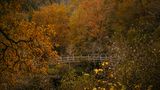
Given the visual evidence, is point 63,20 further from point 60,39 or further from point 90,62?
point 90,62

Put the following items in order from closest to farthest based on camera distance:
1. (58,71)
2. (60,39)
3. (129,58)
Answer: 1. (129,58)
2. (58,71)
3. (60,39)

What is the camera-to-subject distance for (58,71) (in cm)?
4769

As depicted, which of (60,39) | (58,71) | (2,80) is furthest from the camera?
(60,39)

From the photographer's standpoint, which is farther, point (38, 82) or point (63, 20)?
point (63, 20)

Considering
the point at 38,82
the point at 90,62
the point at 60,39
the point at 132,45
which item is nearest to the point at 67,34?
the point at 60,39

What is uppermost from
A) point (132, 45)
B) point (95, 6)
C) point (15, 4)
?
point (95, 6)

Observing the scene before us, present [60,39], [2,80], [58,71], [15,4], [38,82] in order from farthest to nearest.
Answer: [60,39], [58,71], [38,82], [2,80], [15,4]

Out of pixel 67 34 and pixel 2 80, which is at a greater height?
pixel 67 34

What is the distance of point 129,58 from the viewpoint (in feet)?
76.9

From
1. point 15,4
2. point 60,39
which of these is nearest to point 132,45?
point 15,4

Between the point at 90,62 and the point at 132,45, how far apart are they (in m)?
24.8

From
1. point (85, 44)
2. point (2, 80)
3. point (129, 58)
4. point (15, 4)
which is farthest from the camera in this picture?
point (85, 44)

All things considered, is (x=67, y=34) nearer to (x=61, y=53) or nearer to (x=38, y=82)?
(x=61, y=53)

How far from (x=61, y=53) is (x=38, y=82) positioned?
947 inches
